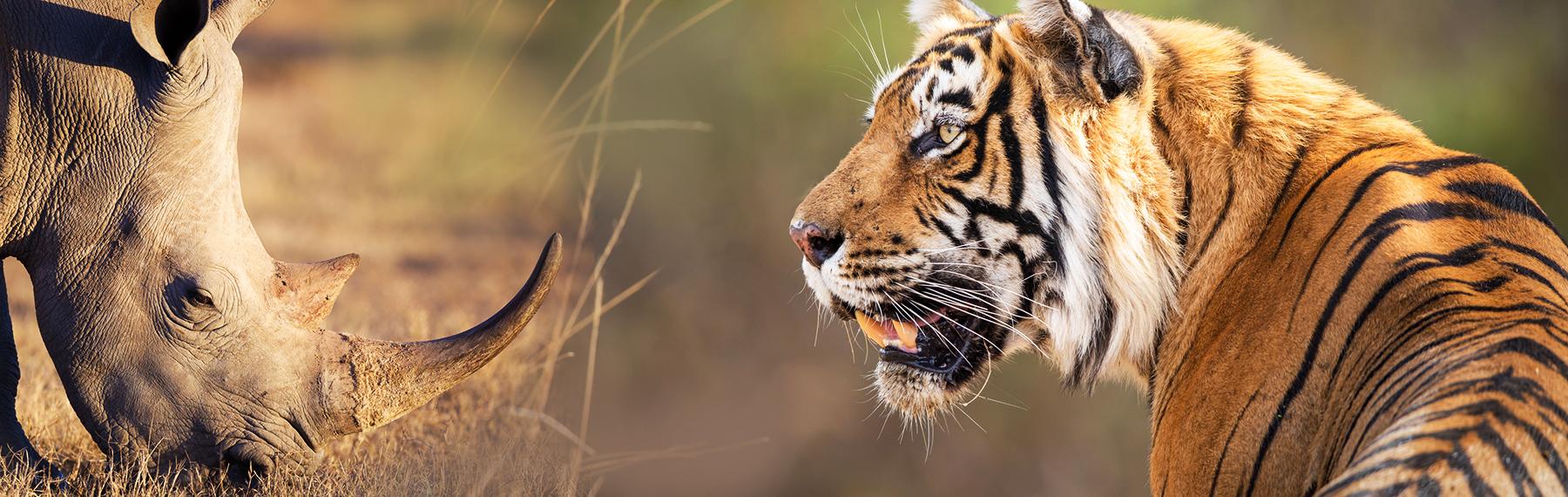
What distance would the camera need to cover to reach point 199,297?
2.34m

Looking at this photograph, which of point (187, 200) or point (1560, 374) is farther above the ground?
point (187, 200)

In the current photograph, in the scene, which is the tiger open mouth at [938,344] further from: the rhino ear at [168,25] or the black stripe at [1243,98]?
the rhino ear at [168,25]

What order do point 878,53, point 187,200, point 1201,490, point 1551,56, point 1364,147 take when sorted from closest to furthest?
point 1201,490, point 1364,147, point 187,200, point 1551,56, point 878,53

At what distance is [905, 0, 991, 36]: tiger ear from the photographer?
2.30 meters

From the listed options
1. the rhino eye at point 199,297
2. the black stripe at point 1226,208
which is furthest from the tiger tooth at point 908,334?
the rhino eye at point 199,297

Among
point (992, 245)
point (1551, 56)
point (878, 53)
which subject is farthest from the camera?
point (878, 53)

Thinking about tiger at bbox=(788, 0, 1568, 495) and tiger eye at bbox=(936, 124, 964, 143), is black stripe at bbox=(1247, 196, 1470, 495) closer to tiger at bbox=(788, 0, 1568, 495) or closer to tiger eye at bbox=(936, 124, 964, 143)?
tiger at bbox=(788, 0, 1568, 495)

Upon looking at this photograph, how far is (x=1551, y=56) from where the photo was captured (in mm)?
4266

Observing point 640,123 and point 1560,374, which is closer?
point 1560,374

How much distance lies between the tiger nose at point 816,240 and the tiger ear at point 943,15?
0.51 meters

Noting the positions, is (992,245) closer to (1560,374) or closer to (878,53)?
(1560,374)

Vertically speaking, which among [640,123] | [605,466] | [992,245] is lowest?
[605,466]

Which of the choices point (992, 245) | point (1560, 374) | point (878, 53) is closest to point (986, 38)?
point (992, 245)

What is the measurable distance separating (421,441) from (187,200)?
0.93 metres
